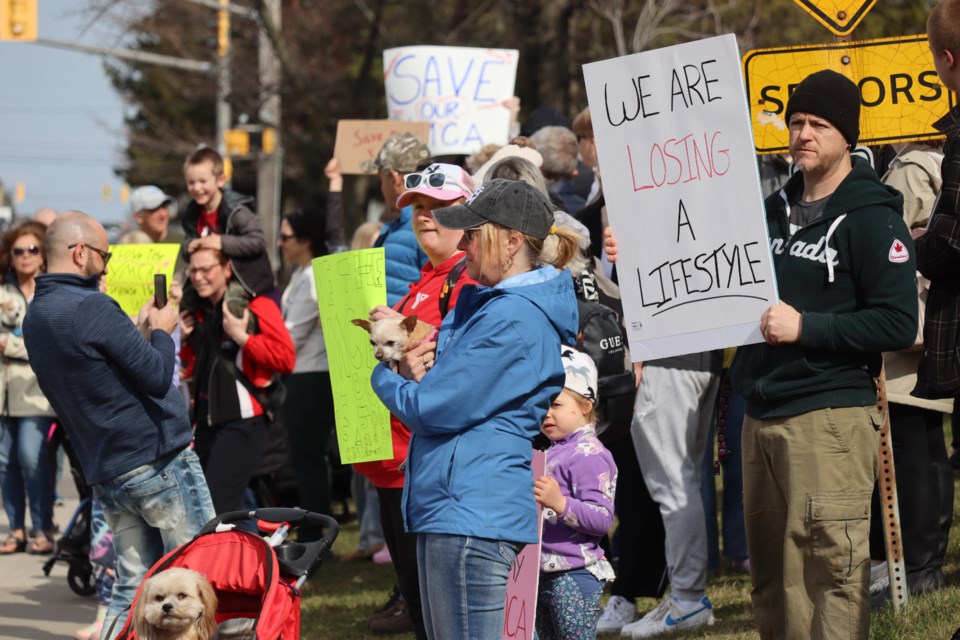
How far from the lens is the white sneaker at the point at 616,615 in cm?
651

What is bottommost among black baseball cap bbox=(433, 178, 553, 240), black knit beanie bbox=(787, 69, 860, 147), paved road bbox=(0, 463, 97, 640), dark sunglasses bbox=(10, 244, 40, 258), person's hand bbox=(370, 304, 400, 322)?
paved road bbox=(0, 463, 97, 640)

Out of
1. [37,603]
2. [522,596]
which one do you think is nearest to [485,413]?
[522,596]

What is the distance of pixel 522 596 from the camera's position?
4461 mm

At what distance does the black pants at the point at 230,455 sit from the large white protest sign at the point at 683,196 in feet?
9.65

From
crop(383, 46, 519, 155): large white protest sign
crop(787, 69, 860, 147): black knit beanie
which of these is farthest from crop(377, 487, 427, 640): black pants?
crop(383, 46, 519, 155): large white protest sign

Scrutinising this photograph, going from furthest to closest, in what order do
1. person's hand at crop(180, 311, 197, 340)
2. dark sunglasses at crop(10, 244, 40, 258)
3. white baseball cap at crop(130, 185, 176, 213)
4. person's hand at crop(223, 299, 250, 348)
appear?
1. dark sunglasses at crop(10, 244, 40, 258)
2. white baseball cap at crop(130, 185, 176, 213)
3. person's hand at crop(180, 311, 197, 340)
4. person's hand at crop(223, 299, 250, 348)

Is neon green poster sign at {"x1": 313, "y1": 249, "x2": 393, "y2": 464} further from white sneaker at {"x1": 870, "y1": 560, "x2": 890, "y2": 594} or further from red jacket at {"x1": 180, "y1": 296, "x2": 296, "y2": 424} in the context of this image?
white sneaker at {"x1": 870, "y1": 560, "x2": 890, "y2": 594}

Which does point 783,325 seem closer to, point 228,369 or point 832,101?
point 832,101

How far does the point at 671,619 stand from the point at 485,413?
2.76 metres

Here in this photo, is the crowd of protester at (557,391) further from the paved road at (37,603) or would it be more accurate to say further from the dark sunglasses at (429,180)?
the paved road at (37,603)

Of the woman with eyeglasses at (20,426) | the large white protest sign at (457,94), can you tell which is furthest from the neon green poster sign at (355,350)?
the woman with eyeglasses at (20,426)

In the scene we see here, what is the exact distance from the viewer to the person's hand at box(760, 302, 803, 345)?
172 inches

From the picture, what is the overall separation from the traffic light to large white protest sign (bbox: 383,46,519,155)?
45.6ft

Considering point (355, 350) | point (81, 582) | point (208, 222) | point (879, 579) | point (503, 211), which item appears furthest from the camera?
point (81, 582)
